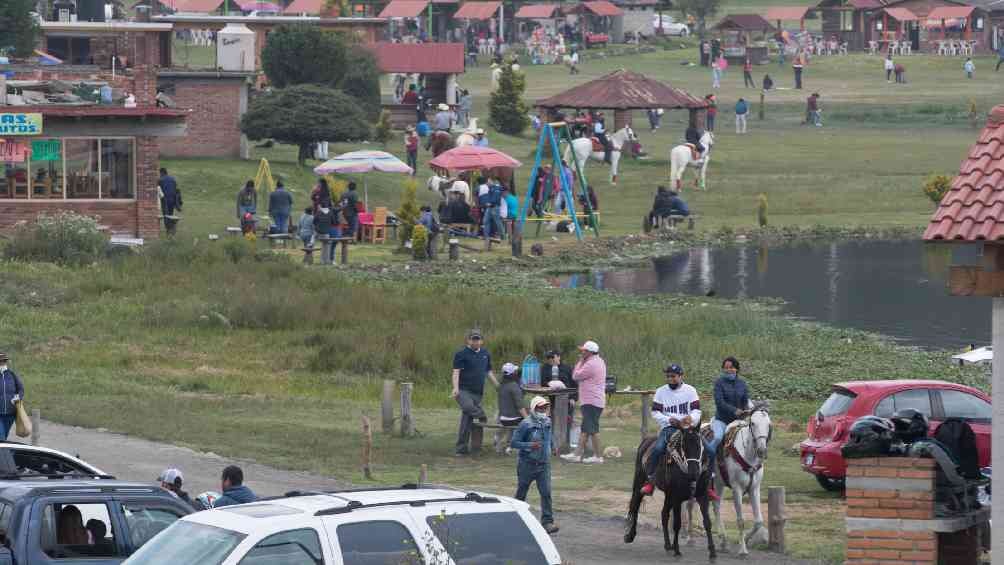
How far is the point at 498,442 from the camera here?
23.9 meters

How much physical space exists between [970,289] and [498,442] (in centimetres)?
1189

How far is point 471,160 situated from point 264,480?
2713 centimetres

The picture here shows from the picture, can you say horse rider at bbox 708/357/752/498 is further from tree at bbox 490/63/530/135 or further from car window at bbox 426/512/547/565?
tree at bbox 490/63/530/135

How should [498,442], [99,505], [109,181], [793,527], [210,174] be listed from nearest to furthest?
1. [99,505]
2. [793,527]
3. [498,442]
4. [109,181]
5. [210,174]

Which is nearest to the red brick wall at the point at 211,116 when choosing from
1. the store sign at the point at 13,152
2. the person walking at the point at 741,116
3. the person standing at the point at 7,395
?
the store sign at the point at 13,152

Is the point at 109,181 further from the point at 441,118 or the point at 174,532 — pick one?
the point at 174,532

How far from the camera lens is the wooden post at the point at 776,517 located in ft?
58.2

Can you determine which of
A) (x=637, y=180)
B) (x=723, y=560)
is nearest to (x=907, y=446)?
(x=723, y=560)

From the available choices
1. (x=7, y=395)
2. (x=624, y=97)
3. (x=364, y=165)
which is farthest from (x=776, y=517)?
(x=624, y=97)

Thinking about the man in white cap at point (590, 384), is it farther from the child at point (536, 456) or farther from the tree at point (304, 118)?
the tree at point (304, 118)

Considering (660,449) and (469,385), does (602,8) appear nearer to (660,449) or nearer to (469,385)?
(469,385)

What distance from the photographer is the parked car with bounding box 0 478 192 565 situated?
43.4 ft

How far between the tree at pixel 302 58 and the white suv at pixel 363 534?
53464 mm

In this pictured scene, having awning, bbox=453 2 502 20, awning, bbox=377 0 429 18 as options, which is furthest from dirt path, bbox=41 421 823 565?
awning, bbox=453 2 502 20
